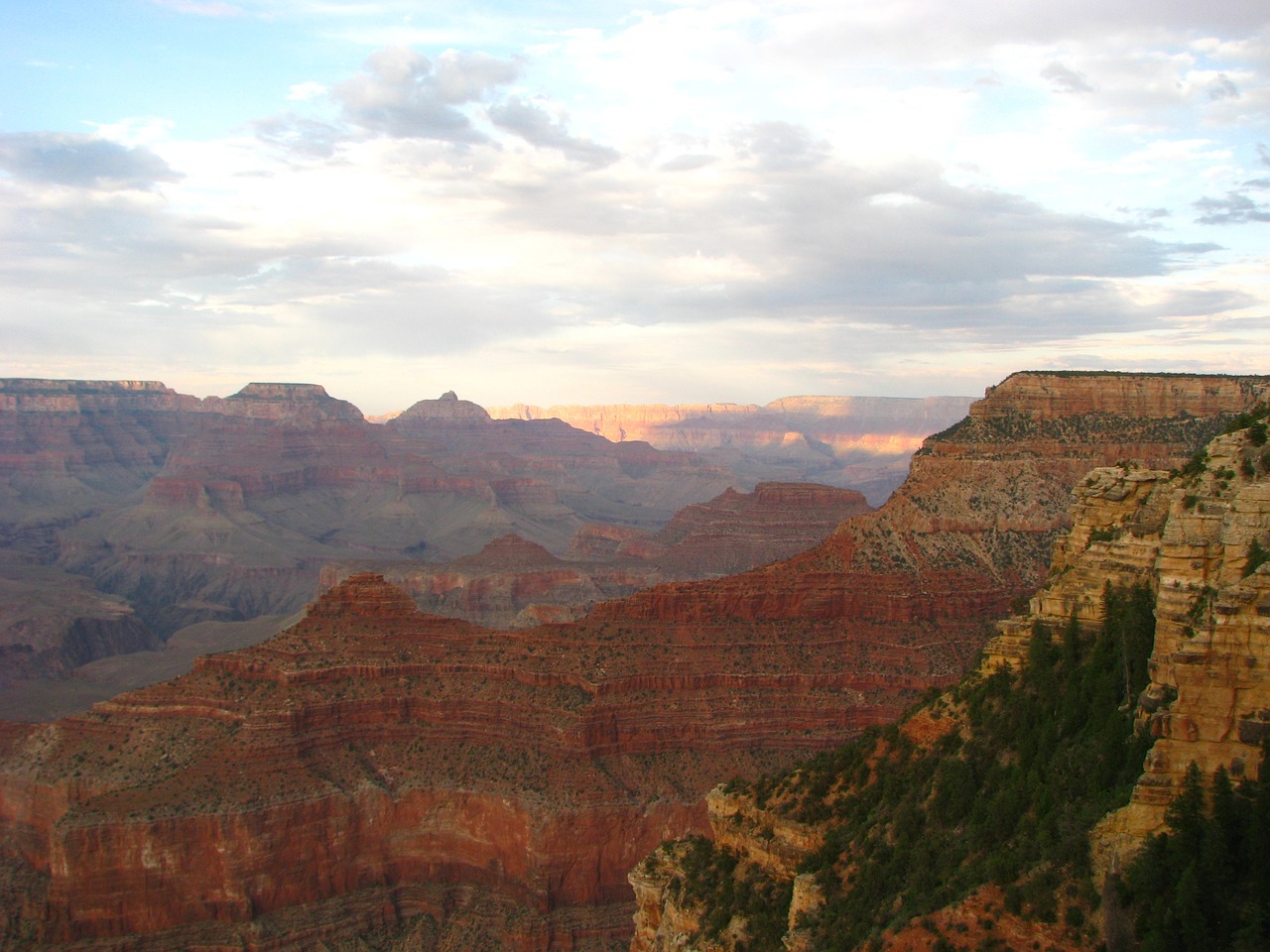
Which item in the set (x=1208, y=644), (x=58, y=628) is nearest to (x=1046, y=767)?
(x=1208, y=644)

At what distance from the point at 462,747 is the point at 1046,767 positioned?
4050cm

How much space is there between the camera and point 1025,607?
29.9 meters

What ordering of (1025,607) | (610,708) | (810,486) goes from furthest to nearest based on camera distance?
1. (810,486)
2. (610,708)
3. (1025,607)

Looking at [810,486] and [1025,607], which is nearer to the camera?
[1025,607]

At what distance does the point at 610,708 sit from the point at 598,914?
9.75 meters

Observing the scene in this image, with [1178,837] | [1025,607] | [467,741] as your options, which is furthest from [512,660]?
[1178,837]

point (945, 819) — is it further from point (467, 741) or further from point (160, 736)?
point (160, 736)

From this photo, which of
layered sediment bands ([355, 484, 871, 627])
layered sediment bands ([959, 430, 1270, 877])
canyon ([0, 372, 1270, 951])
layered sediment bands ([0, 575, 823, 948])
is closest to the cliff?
layered sediment bands ([959, 430, 1270, 877])

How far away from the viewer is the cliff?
18.2 m

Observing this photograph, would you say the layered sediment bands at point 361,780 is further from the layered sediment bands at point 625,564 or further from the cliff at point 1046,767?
the layered sediment bands at point 625,564

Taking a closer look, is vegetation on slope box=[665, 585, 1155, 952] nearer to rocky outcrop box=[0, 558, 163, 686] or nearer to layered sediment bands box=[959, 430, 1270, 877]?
layered sediment bands box=[959, 430, 1270, 877]

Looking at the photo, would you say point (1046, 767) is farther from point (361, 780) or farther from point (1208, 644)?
point (361, 780)

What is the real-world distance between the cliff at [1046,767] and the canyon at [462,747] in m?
19.6

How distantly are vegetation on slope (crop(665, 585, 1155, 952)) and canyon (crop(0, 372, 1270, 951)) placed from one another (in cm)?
2111
